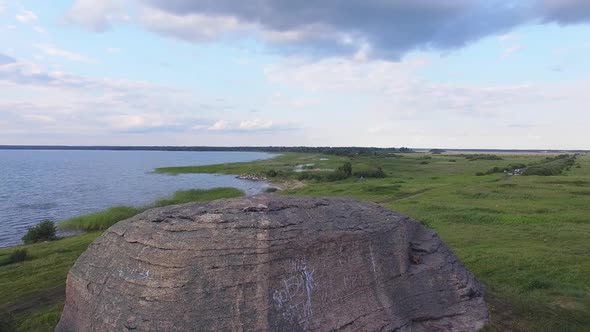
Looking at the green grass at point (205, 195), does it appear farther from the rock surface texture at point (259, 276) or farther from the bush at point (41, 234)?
the rock surface texture at point (259, 276)

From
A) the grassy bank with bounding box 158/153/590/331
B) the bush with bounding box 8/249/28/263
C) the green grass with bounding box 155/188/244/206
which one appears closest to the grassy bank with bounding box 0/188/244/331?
the bush with bounding box 8/249/28/263

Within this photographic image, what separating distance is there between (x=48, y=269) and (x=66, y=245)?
25.8 ft

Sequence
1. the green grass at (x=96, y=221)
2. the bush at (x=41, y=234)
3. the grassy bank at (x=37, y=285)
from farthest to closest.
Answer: the green grass at (x=96, y=221) < the bush at (x=41, y=234) < the grassy bank at (x=37, y=285)

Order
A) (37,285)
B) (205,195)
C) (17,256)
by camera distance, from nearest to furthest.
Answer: (37,285), (17,256), (205,195)

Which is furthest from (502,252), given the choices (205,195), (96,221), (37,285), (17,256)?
(205,195)

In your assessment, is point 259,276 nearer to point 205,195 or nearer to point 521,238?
point 521,238

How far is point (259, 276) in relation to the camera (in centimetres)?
1283

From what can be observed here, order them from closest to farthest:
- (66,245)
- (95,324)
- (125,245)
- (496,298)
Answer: (95,324)
(125,245)
(496,298)
(66,245)

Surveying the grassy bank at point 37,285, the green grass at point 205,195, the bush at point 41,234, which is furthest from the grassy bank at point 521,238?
the bush at point 41,234

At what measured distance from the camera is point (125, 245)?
554 inches

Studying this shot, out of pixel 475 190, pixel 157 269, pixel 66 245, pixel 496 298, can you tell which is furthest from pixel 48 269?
pixel 475 190

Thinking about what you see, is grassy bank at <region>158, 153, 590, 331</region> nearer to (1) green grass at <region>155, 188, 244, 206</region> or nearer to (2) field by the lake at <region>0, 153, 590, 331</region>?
(2) field by the lake at <region>0, 153, 590, 331</region>

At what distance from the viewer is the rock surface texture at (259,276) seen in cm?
1244

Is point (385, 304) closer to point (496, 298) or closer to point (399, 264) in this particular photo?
point (399, 264)
